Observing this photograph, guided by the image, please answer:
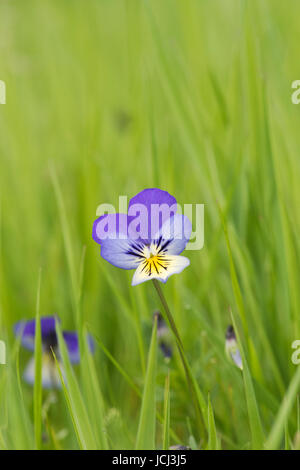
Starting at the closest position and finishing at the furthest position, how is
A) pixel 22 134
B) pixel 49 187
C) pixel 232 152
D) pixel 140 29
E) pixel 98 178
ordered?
1. pixel 232 152
2. pixel 98 178
3. pixel 49 187
4. pixel 22 134
5. pixel 140 29

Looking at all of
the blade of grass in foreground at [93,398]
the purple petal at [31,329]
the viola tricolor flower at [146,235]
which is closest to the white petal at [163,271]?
the viola tricolor flower at [146,235]

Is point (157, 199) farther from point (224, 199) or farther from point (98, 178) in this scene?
point (98, 178)

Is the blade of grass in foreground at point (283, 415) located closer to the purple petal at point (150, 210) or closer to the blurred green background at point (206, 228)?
the blurred green background at point (206, 228)

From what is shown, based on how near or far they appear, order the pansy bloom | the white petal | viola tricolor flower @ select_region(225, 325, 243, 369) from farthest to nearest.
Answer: the pansy bloom → viola tricolor flower @ select_region(225, 325, 243, 369) → the white petal

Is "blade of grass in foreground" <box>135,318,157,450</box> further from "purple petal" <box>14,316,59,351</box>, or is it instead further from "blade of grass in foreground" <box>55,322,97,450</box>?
"purple petal" <box>14,316,59,351</box>

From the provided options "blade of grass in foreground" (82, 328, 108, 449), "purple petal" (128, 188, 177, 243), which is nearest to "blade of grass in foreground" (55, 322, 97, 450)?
"blade of grass in foreground" (82, 328, 108, 449)

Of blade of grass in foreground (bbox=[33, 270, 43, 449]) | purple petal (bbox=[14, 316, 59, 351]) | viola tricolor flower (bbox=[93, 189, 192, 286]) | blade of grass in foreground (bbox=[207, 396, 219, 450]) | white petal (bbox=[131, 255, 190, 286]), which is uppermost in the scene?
viola tricolor flower (bbox=[93, 189, 192, 286])

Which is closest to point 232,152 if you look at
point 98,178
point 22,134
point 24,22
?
point 98,178

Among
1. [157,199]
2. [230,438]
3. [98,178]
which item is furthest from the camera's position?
[98,178]
